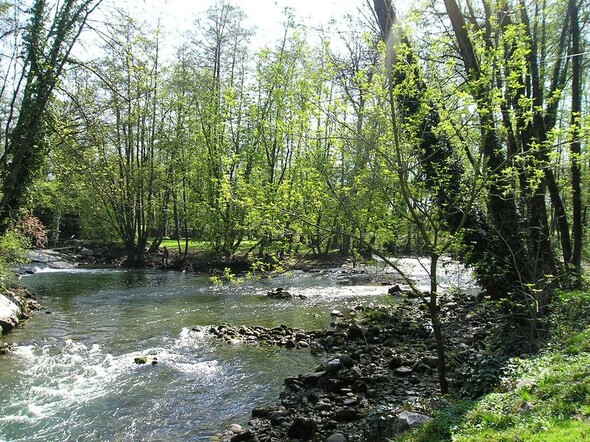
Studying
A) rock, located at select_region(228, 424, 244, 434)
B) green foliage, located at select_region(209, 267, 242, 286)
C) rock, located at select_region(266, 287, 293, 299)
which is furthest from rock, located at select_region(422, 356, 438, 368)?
rock, located at select_region(266, 287, 293, 299)

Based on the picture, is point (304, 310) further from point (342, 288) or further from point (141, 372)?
point (141, 372)

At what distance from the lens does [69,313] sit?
588 inches

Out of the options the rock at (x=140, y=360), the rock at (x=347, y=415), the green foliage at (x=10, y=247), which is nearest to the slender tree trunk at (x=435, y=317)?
the rock at (x=347, y=415)

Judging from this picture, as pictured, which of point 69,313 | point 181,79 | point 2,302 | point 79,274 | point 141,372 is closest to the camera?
point 141,372

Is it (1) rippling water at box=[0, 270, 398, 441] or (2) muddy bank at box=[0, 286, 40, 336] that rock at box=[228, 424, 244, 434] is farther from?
(2) muddy bank at box=[0, 286, 40, 336]

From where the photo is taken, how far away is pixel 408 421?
5430 millimetres

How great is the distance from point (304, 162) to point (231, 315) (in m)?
8.69

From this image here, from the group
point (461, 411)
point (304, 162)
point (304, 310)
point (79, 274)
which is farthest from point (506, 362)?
point (79, 274)

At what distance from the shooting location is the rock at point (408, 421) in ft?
17.5

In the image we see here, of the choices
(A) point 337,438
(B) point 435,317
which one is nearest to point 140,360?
(A) point 337,438

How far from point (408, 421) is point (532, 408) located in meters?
1.51

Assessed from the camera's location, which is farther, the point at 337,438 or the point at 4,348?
the point at 4,348

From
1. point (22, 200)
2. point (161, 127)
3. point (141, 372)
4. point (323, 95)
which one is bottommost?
point (141, 372)

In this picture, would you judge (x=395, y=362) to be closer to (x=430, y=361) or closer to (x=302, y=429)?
(x=430, y=361)
